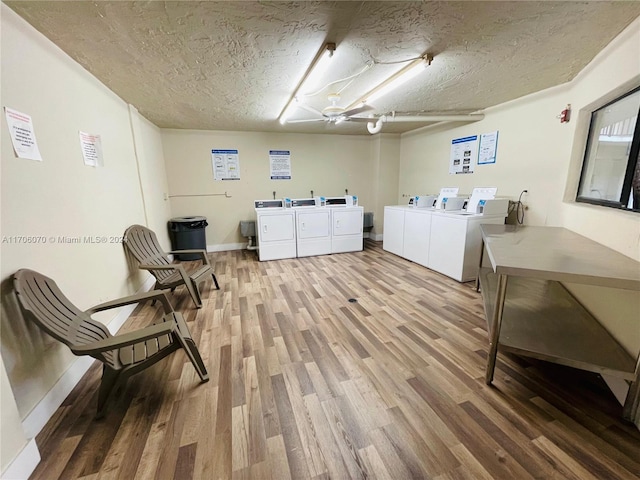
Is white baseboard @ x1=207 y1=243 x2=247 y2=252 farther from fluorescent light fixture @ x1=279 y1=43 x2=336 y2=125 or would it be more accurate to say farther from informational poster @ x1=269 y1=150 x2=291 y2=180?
fluorescent light fixture @ x1=279 y1=43 x2=336 y2=125

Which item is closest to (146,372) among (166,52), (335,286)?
(335,286)

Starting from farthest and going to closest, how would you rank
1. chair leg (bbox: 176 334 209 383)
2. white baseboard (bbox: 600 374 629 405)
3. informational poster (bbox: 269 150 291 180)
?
informational poster (bbox: 269 150 291 180), chair leg (bbox: 176 334 209 383), white baseboard (bbox: 600 374 629 405)

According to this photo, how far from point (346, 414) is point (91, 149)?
293cm

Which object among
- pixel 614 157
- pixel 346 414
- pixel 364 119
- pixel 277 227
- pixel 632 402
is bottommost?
pixel 346 414

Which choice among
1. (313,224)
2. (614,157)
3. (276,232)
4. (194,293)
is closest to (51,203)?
(194,293)

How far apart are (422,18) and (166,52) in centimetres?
188

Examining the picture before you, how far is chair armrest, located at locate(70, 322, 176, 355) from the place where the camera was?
140 cm

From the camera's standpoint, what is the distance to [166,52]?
200 centimetres

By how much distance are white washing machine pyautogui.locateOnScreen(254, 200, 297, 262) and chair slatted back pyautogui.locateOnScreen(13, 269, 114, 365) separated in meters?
2.86

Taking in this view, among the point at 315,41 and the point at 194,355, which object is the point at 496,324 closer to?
the point at 194,355

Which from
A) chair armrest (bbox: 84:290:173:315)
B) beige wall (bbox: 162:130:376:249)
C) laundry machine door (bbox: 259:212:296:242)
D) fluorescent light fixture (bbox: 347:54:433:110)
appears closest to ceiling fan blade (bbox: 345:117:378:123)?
fluorescent light fixture (bbox: 347:54:433:110)

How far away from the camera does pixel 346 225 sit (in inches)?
194

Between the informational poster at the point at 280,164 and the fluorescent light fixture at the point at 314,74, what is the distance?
1951mm

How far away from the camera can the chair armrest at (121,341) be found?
4.60 feet
